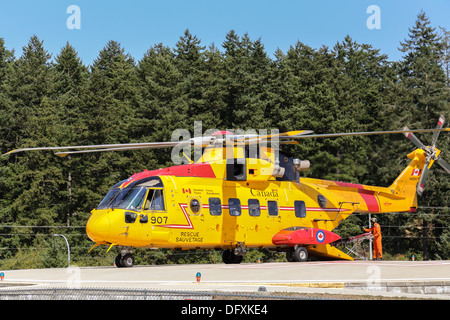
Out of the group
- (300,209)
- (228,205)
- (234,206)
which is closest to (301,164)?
(300,209)

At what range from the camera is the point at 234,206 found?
84.7ft

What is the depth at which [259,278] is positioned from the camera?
1867 cm

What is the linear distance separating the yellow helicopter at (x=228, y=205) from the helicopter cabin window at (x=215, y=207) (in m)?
0.04

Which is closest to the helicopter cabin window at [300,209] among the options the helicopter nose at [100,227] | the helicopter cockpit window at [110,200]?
the helicopter cockpit window at [110,200]

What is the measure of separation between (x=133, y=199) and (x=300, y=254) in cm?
787

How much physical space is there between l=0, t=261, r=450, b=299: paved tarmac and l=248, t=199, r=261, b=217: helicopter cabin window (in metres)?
4.16

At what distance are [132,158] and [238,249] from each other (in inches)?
1472

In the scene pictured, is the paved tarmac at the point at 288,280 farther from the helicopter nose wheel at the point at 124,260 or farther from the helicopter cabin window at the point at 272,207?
the helicopter cabin window at the point at 272,207

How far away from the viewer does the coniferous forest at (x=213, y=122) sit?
60.1 meters

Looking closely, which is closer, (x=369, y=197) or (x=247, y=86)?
(x=369, y=197)

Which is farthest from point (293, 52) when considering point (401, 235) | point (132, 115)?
point (401, 235)

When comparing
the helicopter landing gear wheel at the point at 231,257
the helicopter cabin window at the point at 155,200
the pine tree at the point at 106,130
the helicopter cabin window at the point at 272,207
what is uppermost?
the pine tree at the point at 106,130

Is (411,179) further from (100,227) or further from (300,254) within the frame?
(100,227)

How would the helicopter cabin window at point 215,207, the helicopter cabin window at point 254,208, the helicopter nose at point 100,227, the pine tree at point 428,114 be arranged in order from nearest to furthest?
the helicopter nose at point 100,227
the helicopter cabin window at point 215,207
the helicopter cabin window at point 254,208
the pine tree at point 428,114
